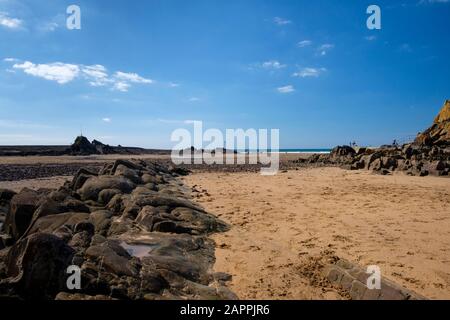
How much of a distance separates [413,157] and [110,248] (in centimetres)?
2597

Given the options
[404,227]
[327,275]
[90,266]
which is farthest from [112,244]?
[404,227]

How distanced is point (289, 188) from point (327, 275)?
10222mm

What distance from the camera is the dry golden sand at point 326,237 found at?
529 cm

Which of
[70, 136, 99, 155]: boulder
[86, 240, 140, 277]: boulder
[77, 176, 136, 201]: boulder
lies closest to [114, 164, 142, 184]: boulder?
[77, 176, 136, 201]: boulder

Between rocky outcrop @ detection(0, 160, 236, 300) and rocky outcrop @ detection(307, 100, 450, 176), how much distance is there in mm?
17767

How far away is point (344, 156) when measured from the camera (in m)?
36.1

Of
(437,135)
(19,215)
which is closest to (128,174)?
(19,215)

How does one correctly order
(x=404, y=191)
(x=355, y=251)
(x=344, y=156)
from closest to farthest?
(x=355, y=251) < (x=404, y=191) < (x=344, y=156)

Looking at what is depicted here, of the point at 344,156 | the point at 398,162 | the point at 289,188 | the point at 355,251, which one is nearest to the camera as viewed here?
the point at 355,251

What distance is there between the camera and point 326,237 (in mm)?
7613

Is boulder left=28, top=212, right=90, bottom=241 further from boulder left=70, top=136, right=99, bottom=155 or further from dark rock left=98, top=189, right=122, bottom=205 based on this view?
boulder left=70, top=136, right=99, bottom=155

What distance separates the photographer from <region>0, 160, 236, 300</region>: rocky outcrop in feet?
14.6

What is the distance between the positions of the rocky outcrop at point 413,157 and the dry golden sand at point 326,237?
836 centimetres
